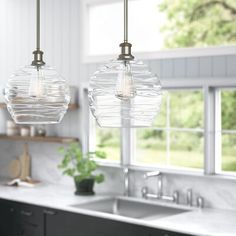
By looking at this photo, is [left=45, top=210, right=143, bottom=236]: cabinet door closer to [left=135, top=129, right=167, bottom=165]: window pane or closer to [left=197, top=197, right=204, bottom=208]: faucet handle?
[left=197, top=197, right=204, bottom=208]: faucet handle

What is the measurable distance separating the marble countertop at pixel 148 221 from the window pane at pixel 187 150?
3.97 m

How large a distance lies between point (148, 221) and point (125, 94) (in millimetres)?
2025

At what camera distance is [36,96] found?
6.89 feet

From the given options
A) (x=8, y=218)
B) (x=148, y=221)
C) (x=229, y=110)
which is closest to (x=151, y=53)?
(x=148, y=221)

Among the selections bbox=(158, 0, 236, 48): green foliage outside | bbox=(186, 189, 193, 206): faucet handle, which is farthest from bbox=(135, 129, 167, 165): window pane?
bbox=(186, 189, 193, 206): faucet handle

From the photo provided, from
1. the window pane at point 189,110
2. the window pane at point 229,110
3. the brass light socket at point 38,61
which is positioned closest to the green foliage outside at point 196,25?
the window pane at point 229,110

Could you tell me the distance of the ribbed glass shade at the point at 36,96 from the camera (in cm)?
211

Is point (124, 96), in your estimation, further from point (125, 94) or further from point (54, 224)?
point (54, 224)

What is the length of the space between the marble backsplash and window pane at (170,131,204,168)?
3506 millimetres

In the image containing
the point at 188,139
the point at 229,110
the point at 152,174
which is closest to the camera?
the point at 152,174

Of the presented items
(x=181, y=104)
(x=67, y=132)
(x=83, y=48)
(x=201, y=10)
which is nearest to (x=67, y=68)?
(x=83, y=48)

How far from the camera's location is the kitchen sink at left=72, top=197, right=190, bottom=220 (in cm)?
450

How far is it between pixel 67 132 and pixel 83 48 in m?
0.81

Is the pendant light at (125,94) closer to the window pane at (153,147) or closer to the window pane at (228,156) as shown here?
the window pane at (153,147)
